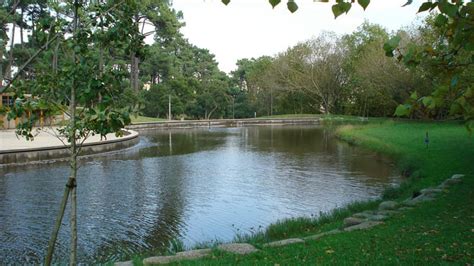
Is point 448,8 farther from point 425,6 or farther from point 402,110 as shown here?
point 402,110

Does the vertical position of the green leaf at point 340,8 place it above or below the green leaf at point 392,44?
above

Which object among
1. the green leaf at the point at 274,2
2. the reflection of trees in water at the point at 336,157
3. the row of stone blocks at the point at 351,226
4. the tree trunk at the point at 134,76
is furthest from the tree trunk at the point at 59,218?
the tree trunk at the point at 134,76

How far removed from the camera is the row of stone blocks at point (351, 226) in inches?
187

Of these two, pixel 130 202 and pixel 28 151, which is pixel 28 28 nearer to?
pixel 28 151

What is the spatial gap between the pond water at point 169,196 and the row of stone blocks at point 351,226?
165 cm

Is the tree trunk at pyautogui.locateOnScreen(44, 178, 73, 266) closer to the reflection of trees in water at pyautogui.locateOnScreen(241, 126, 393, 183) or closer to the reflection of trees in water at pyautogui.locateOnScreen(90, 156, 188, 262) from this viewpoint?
the reflection of trees in water at pyautogui.locateOnScreen(90, 156, 188, 262)

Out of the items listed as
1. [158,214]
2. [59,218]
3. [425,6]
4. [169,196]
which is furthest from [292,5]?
[169,196]

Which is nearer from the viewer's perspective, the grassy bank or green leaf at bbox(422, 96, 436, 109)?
green leaf at bbox(422, 96, 436, 109)

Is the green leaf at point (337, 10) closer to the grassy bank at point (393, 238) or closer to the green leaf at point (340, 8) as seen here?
the green leaf at point (340, 8)

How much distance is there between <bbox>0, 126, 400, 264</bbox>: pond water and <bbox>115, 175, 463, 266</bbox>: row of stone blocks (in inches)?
64.8

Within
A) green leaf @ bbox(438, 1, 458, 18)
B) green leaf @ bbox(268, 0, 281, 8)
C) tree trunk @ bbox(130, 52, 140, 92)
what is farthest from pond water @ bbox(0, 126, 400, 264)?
tree trunk @ bbox(130, 52, 140, 92)

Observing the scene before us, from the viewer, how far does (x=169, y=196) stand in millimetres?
10180

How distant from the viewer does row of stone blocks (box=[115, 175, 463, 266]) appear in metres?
4.75

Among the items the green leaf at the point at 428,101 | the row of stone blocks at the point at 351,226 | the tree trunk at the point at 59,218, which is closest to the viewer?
the green leaf at the point at 428,101
